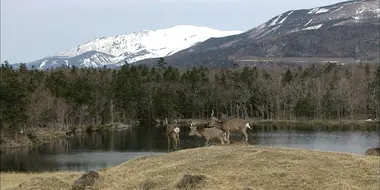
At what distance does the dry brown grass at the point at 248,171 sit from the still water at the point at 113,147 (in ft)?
79.7

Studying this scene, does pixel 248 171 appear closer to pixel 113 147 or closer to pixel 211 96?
pixel 113 147

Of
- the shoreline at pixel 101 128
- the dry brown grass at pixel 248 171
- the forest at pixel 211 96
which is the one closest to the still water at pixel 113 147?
the shoreline at pixel 101 128

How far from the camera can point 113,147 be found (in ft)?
192

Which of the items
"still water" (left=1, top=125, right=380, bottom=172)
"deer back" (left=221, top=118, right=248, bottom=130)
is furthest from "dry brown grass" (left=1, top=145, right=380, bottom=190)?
"still water" (left=1, top=125, right=380, bottom=172)

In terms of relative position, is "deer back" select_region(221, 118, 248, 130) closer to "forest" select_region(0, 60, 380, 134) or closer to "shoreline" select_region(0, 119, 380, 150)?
"shoreline" select_region(0, 119, 380, 150)

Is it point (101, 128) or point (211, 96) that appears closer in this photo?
point (101, 128)

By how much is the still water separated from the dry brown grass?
2429 centimetres

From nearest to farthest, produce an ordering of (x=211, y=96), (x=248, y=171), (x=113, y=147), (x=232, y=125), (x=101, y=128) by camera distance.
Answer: (x=248, y=171), (x=232, y=125), (x=113, y=147), (x=101, y=128), (x=211, y=96)

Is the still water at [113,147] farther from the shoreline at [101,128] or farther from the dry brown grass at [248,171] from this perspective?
the dry brown grass at [248,171]

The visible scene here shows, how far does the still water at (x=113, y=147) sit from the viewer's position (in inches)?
1796

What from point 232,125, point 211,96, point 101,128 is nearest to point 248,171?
point 232,125

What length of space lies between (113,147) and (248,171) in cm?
4478

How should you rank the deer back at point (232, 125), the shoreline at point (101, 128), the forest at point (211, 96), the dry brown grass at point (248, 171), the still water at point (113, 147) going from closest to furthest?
the dry brown grass at point (248, 171) < the deer back at point (232, 125) < the still water at point (113, 147) < the shoreline at point (101, 128) < the forest at point (211, 96)

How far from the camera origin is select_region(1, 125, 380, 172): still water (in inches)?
1796
